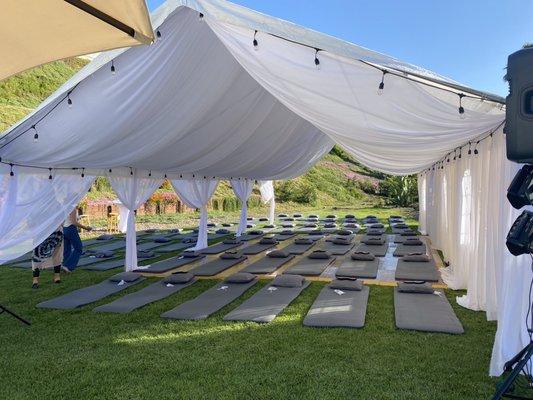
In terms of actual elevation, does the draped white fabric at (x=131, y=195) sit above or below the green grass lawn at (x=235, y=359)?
above

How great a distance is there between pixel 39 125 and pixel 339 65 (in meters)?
2.95

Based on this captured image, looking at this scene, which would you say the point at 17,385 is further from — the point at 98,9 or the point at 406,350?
the point at 406,350

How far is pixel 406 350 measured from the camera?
318 cm

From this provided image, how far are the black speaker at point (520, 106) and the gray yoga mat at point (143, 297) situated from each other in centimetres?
391

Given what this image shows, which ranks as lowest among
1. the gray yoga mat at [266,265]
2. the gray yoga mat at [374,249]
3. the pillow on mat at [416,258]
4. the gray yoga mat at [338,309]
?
the gray yoga mat at [338,309]

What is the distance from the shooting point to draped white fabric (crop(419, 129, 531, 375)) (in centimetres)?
283

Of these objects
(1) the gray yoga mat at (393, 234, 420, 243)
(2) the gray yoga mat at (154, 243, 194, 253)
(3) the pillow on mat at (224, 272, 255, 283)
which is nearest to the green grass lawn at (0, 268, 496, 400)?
(3) the pillow on mat at (224, 272, 255, 283)

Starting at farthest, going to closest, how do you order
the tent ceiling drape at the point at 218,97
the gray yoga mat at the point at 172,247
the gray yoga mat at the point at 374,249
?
the gray yoga mat at the point at 172,247
the gray yoga mat at the point at 374,249
the tent ceiling drape at the point at 218,97

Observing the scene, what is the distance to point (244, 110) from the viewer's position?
5.52 meters

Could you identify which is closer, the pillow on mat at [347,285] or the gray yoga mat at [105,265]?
the pillow on mat at [347,285]

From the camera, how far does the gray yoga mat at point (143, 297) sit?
4446 mm

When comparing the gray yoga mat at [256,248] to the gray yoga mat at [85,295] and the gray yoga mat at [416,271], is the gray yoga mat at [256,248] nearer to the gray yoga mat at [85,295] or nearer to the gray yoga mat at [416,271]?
the gray yoga mat at [85,295]

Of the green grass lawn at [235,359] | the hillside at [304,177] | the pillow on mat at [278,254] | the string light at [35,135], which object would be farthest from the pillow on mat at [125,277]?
the hillside at [304,177]

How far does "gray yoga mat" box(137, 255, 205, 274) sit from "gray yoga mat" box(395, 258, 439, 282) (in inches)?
138
